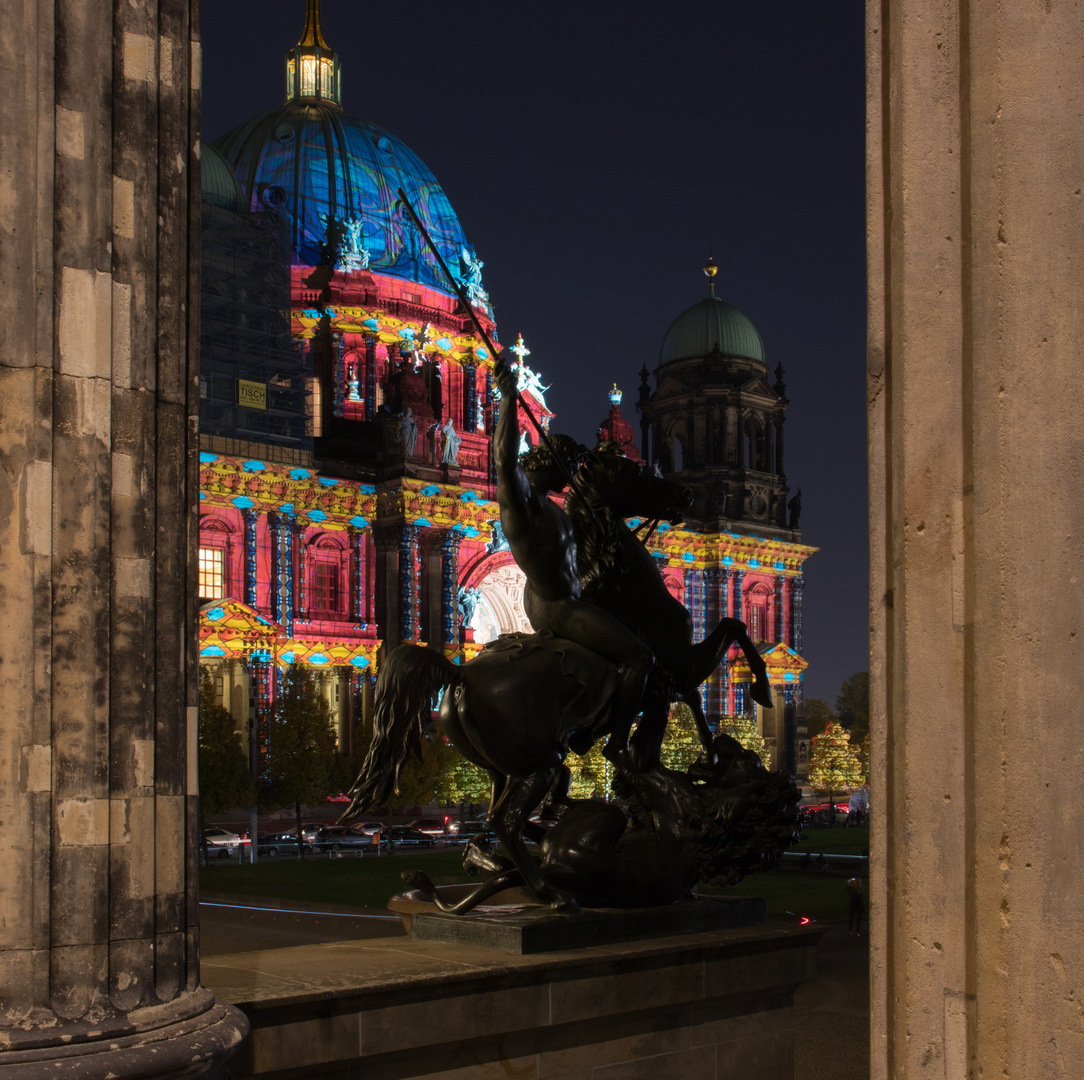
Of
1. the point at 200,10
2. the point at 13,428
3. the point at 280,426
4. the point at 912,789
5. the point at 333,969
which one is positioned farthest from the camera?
the point at 280,426

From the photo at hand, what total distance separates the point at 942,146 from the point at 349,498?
183ft

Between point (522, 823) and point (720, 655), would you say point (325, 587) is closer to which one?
point (720, 655)

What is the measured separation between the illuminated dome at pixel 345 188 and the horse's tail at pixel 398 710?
6273 cm

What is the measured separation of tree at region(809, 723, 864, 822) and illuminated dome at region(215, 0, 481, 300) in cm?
3054

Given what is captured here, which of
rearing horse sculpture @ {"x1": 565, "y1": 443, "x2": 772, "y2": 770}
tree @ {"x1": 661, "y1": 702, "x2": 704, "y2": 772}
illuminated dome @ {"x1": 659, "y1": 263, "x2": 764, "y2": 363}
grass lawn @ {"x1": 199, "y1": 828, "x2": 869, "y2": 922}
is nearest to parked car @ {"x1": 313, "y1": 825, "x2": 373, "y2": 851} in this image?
grass lawn @ {"x1": 199, "y1": 828, "x2": 869, "y2": 922}

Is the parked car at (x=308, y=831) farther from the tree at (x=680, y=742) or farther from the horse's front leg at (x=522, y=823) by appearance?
the horse's front leg at (x=522, y=823)

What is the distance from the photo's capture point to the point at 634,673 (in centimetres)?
710

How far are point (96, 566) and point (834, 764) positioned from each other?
221 feet

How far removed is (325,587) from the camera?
5728 centimetres

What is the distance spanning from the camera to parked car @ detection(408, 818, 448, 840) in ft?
137

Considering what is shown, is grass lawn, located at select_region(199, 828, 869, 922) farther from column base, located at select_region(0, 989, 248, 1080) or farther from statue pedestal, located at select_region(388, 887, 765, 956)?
column base, located at select_region(0, 989, 248, 1080)

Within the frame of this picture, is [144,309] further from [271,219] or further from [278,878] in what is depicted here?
[271,219]

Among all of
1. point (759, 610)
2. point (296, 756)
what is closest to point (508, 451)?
point (296, 756)

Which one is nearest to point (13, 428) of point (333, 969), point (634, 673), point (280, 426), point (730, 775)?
point (333, 969)
